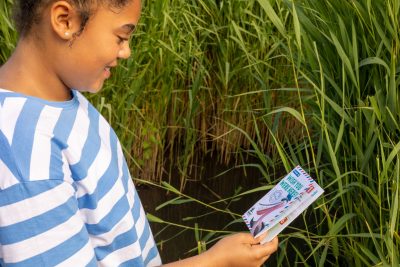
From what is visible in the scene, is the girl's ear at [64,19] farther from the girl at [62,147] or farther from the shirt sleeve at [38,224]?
the shirt sleeve at [38,224]

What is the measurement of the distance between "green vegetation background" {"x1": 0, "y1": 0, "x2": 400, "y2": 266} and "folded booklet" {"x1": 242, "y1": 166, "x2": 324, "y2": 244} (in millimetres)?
407

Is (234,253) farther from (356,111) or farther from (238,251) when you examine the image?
(356,111)

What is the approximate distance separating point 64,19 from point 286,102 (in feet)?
7.29

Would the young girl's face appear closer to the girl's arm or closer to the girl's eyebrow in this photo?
the girl's eyebrow

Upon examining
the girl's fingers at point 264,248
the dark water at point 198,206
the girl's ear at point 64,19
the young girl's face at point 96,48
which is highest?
the girl's ear at point 64,19

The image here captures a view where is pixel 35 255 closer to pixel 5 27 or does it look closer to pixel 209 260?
pixel 209 260

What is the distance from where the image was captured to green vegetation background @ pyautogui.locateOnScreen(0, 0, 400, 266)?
210 cm

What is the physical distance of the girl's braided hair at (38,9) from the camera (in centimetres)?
115

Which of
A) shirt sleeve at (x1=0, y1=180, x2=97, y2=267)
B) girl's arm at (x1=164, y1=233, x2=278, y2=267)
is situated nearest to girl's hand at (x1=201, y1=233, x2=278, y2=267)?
girl's arm at (x1=164, y1=233, x2=278, y2=267)

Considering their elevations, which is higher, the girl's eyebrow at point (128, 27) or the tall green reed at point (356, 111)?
the girl's eyebrow at point (128, 27)

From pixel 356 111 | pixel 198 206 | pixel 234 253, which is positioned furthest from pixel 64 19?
pixel 198 206

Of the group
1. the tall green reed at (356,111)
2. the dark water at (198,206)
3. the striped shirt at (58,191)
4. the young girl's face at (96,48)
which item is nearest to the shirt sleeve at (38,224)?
the striped shirt at (58,191)

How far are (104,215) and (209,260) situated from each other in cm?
22

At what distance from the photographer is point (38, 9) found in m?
1.16
